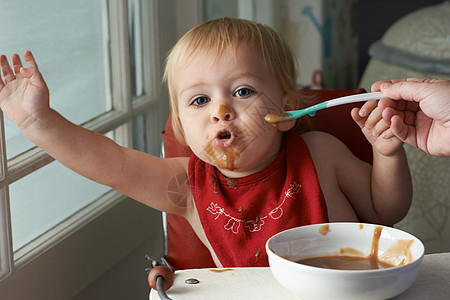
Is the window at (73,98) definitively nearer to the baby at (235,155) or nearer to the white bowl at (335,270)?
the baby at (235,155)

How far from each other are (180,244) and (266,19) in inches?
59.5

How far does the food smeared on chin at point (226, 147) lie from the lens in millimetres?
1119

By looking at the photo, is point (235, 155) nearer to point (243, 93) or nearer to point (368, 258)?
point (243, 93)

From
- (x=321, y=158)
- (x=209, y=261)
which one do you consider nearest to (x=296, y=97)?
(x=321, y=158)

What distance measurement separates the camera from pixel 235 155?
1155mm

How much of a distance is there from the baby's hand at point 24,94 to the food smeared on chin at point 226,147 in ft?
0.97

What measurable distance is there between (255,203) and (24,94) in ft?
1.55

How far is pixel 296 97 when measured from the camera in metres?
1.27

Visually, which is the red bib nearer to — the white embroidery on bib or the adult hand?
the white embroidery on bib

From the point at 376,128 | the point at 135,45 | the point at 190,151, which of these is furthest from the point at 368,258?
the point at 135,45

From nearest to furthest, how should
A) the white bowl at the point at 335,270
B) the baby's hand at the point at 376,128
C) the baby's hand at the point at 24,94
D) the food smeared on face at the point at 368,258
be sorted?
the white bowl at the point at 335,270 < the food smeared on face at the point at 368,258 < the baby's hand at the point at 24,94 < the baby's hand at the point at 376,128

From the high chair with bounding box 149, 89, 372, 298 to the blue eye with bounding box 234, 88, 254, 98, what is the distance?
222 mm

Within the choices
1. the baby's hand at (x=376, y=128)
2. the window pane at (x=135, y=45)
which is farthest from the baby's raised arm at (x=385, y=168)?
the window pane at (x=135, y=45)

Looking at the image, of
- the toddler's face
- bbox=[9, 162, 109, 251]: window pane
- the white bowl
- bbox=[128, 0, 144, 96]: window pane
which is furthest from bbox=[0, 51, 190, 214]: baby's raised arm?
bbox=[128, 0, 144, 96]: window pane
